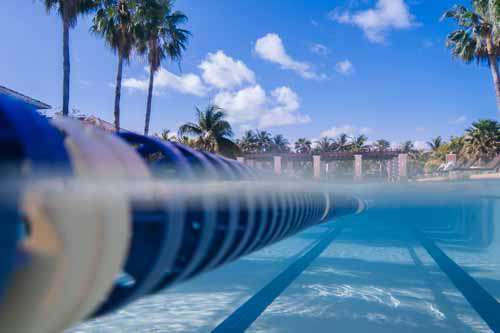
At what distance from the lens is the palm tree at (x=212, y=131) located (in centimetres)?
3156

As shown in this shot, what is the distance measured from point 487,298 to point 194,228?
8590mm

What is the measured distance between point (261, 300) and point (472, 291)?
491 cm

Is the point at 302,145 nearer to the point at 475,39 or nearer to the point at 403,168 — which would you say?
the point at 403,168

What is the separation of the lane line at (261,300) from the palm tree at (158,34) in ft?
44.9

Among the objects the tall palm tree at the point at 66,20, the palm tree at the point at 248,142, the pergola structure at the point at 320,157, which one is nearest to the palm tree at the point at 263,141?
the palm tree at the point at 248,142

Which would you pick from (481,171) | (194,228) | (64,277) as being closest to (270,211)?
(194,228)

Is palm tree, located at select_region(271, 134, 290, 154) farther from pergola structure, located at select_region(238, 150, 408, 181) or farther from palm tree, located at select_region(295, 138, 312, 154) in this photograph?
pergola structure, located at select_region(238, 150, 408, 181)

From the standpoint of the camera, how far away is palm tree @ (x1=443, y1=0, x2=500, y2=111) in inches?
891

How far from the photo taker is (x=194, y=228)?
176 centimetres

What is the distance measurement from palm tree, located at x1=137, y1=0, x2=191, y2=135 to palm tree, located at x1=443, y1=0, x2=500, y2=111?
17.8m

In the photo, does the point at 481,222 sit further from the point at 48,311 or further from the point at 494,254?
the point at 48,311

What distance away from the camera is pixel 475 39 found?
23641 mm

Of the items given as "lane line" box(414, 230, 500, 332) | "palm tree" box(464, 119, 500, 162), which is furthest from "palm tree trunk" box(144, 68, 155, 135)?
"palm tree" box(464, 119, 500, 162)

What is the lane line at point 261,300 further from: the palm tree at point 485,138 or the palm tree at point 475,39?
the palm tree at point 485,138
